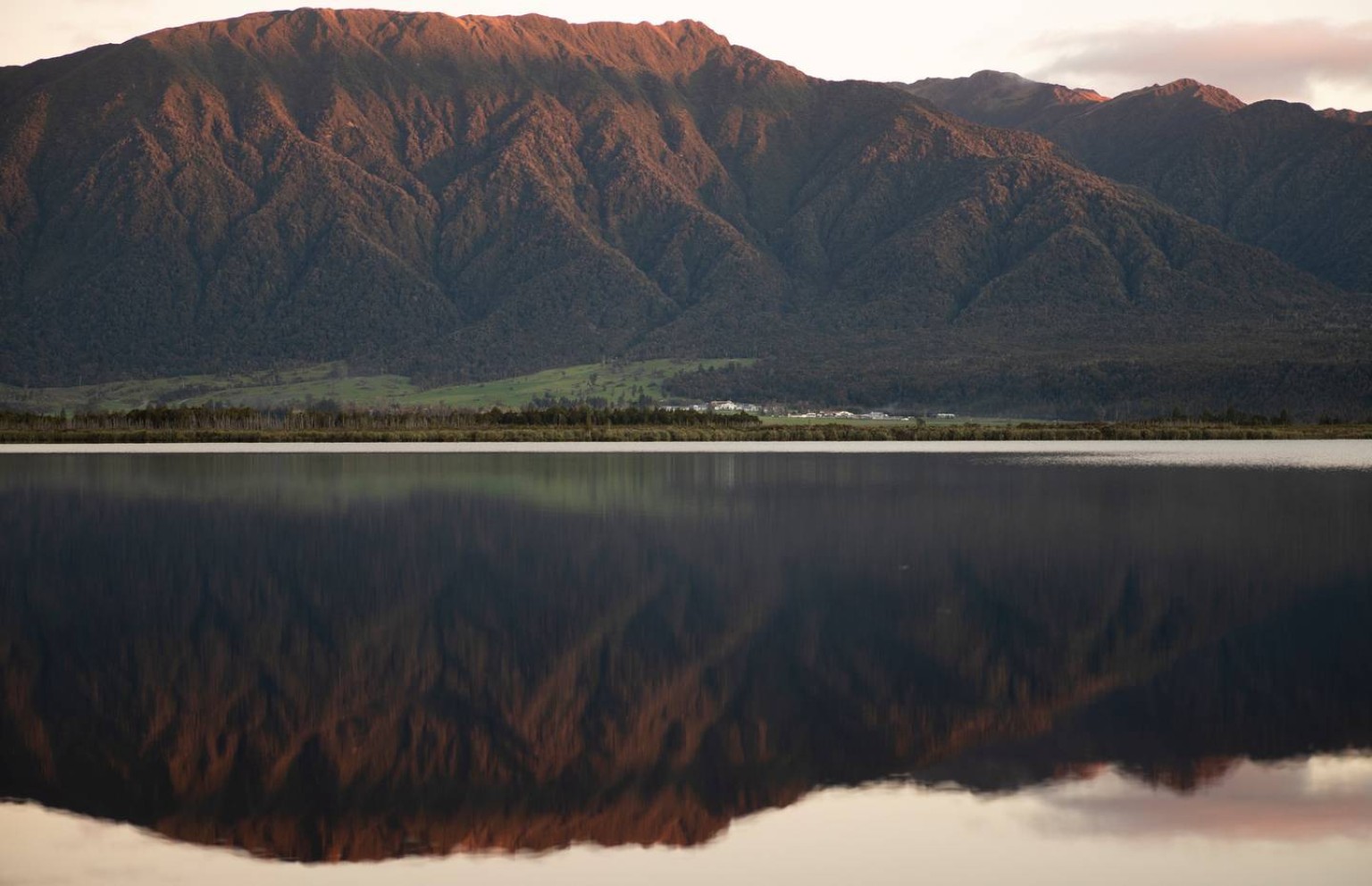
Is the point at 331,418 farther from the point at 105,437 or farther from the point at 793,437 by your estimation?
the point at 793,437

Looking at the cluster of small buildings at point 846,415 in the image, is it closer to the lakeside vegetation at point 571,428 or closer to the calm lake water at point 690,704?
the lakeside vegetation at point 571,428

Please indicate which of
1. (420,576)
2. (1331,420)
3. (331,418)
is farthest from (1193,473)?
(331,418)

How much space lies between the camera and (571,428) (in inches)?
5797

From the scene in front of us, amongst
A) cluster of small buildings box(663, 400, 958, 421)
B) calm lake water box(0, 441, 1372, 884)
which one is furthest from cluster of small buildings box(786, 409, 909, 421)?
calm lake water box(0, 441, 1372, 884)

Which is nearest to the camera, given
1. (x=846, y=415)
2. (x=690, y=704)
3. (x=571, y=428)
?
(x=690, y=704)

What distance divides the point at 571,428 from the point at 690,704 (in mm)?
128158

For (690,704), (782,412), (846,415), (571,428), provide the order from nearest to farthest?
1. (690,704)
2. (571,428)
3. (846,415)
4. (782,412)

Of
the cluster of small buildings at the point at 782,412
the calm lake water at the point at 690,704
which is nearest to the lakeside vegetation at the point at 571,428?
the cluster of small buildings at the point at 782,412

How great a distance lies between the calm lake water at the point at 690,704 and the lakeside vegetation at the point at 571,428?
320 feet

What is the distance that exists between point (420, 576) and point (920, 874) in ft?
65.7

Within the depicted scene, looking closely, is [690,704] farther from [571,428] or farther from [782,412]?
[782,412]

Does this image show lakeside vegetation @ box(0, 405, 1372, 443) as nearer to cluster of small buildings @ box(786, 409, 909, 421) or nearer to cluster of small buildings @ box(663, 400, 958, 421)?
cluster of small buildings @ box(786, 409, 909, 421)

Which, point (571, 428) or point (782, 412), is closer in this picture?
point (571, 428)

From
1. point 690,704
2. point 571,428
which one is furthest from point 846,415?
point 690,704
